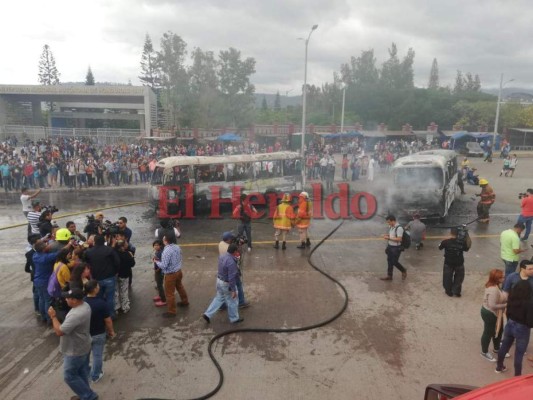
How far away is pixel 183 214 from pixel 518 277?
38.4 ft

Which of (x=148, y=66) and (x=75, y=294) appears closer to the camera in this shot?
(x=75, y=294)

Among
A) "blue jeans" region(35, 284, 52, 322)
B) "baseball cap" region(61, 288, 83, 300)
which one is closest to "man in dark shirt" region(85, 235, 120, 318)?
"blue jeans" region(35, 284, 52, 322)

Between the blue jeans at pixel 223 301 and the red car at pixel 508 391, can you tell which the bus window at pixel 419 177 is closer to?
the blue jeans at pixel 223 301

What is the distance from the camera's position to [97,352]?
17.5 feet

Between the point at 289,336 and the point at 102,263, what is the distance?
3238 millimetres

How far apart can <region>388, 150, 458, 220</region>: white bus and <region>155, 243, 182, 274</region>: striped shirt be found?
9.67 meters

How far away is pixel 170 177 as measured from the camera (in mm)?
14805

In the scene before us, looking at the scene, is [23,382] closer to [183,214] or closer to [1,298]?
[1,298]

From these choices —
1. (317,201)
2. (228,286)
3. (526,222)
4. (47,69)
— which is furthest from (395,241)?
(47,69)

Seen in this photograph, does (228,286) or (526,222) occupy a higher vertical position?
(526,222)

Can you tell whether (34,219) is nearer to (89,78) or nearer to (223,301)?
(223,301)

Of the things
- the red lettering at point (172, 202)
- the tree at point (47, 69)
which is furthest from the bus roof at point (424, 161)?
the tree at point (47, 69)

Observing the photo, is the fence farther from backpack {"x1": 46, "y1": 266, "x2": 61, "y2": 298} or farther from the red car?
the red car

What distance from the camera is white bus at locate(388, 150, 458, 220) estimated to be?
14086 mm
